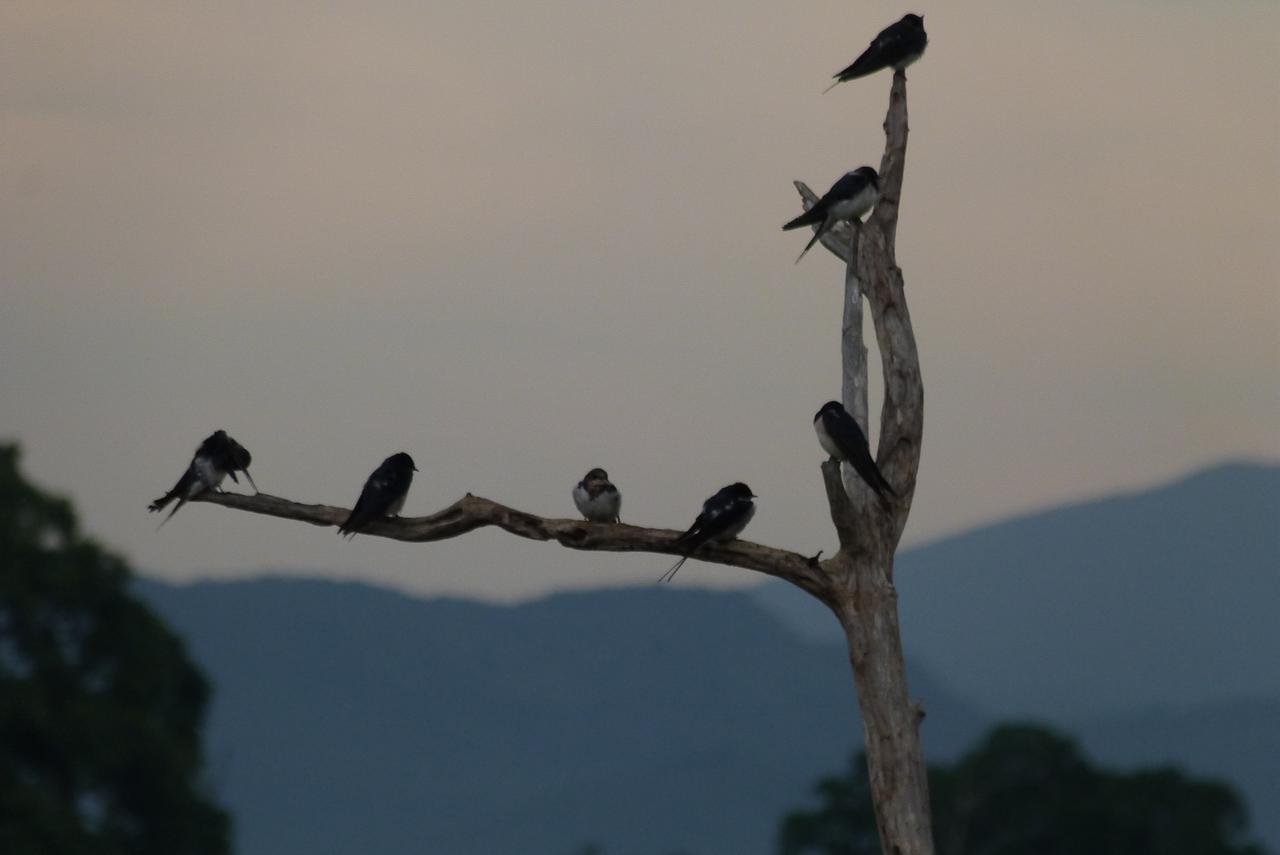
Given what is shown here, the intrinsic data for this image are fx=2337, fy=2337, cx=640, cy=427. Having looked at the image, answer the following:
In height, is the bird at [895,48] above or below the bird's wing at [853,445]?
above

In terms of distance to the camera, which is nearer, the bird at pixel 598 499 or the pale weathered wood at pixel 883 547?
the pale weathered wood at pixel 883 547

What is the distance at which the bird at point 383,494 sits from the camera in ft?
56.1

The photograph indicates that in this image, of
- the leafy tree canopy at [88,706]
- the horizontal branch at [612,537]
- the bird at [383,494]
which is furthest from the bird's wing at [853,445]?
the leafy tree canopy at [88,706]

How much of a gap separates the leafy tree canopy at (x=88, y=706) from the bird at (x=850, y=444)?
1376 inches

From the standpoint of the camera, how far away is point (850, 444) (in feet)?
54.7

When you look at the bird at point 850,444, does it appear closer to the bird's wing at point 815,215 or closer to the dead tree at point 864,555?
the dead tree at point 864,555

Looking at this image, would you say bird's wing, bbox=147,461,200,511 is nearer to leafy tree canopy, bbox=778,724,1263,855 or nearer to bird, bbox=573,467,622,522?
bird, bbox=573,467,622,522

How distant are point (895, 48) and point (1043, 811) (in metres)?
51.8

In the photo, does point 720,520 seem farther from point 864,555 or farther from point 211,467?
point 211,467

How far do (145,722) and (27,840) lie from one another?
5857mm

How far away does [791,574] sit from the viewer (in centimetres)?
1666

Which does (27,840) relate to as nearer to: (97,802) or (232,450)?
(97,802)

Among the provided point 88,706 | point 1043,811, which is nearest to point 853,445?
point 88,706

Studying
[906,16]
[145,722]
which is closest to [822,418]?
[906,16]
